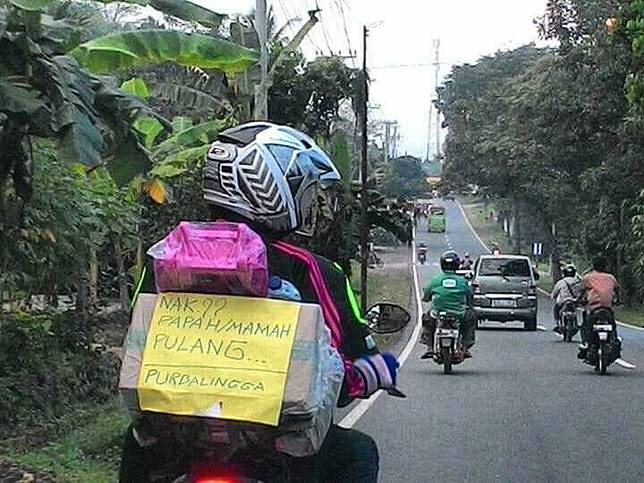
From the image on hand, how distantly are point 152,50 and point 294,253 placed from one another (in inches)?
242

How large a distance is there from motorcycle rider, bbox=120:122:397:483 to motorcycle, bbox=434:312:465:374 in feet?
41.0

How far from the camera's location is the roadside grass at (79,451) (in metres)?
8.34

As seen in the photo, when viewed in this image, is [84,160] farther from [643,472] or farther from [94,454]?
[643,472]

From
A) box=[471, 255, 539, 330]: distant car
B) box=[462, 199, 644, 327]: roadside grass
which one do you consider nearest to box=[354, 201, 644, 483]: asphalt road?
box=[471, 255, 539, 330]: distant car

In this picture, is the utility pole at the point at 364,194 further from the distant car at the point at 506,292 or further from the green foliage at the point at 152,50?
the green foliage at the point at 152,50

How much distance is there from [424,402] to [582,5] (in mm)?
26965

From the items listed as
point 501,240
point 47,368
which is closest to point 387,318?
point 47,368

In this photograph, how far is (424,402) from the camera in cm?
1319

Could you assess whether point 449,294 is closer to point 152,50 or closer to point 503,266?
point 152,50

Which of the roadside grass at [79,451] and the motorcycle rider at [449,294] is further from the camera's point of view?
the motorcycle rider at [449,294]

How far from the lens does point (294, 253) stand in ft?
12.5

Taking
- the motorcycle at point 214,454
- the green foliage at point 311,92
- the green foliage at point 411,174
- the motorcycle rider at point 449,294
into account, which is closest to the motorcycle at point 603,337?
the motorcycle rider at point 449,294

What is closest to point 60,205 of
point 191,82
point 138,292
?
point 138,292

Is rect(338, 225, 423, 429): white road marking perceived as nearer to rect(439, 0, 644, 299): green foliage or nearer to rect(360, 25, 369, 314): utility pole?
rect(360, 25, 369, 314): utility pole
